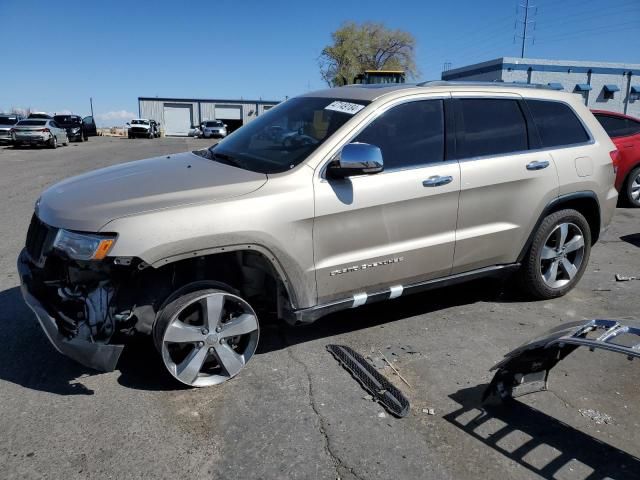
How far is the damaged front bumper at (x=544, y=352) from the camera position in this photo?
8.88ft

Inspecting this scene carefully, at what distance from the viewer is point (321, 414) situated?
3154 millimetres

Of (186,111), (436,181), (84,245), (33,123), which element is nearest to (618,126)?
(436,181)

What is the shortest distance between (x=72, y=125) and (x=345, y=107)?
1339 inches

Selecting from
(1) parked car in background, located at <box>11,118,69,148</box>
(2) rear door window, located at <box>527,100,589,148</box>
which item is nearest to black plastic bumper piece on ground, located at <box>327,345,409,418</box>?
(2) rear door window, located at <box>527,100,589,148</box>

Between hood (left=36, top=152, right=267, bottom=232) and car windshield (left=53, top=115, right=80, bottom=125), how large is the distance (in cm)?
3371

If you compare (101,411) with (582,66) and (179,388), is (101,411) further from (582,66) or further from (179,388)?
(582,66)

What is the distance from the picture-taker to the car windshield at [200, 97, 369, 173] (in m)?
3.73

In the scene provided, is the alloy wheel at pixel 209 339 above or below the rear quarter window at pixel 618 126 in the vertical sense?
below

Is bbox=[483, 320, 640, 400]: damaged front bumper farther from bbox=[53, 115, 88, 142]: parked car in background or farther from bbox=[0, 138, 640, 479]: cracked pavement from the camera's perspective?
bbox=[53, 115, 88, 142]: parked car in background

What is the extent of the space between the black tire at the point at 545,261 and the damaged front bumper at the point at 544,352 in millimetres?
1496

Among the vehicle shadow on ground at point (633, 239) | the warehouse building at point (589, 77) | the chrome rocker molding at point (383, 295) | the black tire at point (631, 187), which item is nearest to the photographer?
the chrome rocker molding at point (383, 295)

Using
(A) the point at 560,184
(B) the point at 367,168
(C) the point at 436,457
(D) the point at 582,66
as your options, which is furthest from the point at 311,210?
(D) the point at 582,66

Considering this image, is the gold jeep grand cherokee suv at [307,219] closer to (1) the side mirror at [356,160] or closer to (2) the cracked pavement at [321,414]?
(1) the side mirror at [356,160]

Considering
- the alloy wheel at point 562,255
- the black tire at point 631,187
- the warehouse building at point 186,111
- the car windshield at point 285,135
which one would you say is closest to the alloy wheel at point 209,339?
the car windshield at point 285,135
